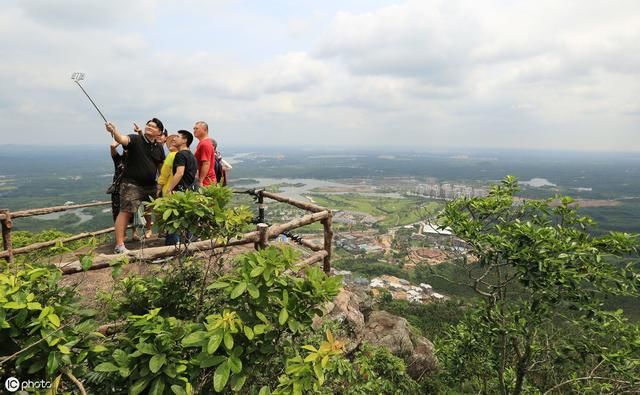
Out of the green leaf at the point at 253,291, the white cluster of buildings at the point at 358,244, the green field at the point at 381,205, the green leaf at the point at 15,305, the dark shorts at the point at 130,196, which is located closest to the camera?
the green leaf at the point at 15,305

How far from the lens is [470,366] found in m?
5.43

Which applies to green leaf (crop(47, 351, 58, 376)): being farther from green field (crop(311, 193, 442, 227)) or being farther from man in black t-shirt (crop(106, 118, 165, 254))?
green field (crop(311, 193, 442, 227))

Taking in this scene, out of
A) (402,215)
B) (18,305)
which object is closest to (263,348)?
(18,305)

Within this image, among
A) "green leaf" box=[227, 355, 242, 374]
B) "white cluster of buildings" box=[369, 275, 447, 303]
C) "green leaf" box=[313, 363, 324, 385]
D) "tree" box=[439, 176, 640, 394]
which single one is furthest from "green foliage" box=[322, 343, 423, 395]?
"white cluster of buildings" box=[369, 275, 447, 303]

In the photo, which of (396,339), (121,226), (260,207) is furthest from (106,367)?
(396,339)

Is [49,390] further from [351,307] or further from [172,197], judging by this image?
[351,307]

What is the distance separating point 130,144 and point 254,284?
407 cm

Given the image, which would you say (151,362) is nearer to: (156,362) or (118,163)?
(156,362)

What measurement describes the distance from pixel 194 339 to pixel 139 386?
0.32 metres

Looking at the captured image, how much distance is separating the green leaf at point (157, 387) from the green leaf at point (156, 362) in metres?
0.08

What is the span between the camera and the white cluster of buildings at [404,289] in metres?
36.0

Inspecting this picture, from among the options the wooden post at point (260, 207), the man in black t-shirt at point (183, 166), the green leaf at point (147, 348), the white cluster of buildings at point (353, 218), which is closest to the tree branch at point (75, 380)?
the green leaf at point (147, 348)

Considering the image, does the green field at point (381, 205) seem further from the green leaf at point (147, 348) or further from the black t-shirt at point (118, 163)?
the green leaf at point (147, 348)

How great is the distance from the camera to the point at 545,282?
3.53 metres
